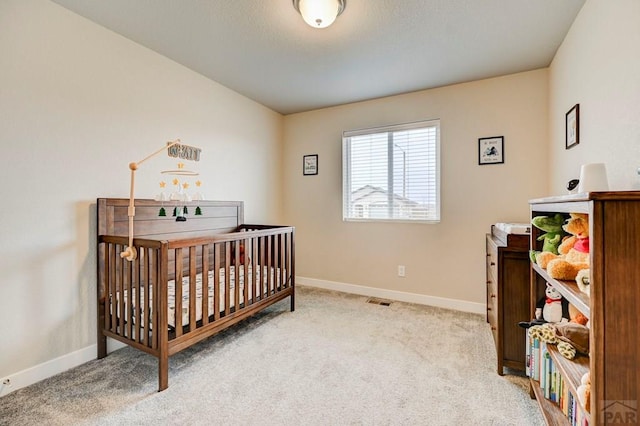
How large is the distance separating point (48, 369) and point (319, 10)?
2818 millimetres

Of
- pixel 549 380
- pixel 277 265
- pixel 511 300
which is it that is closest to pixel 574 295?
pixel 549 380

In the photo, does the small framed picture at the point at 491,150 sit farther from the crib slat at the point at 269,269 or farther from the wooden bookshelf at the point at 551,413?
the crib slat at the point at 269,269

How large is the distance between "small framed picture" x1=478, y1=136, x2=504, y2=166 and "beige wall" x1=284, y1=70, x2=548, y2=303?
0.16 feet

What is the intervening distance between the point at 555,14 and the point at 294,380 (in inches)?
115

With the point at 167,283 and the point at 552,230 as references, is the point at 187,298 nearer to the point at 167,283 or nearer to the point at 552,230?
the point at 167,283

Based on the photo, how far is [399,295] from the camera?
3328 mm

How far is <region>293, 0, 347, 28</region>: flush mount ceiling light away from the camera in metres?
1.73

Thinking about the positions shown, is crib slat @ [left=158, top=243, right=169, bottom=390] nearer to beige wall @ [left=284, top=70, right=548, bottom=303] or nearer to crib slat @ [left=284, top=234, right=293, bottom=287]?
A: crib slat @ [left=284, top=234, right=293, bottom=287]

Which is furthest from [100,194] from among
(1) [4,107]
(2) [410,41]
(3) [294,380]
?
(2) [410,41]

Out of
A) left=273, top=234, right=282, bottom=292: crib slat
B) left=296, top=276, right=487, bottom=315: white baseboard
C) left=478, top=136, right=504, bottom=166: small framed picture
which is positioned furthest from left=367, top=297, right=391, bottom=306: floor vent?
left=478, top=136, right=504, bottom=166: small framed picture

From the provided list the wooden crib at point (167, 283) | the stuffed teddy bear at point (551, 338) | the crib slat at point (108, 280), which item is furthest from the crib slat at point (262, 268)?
the stuffed teddy bear at point (551, 338)

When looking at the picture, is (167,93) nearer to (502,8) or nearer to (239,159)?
(239,159)

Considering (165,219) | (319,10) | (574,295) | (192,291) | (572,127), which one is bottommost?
(192,291)

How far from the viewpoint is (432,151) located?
3146mm
